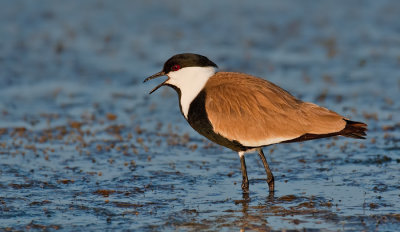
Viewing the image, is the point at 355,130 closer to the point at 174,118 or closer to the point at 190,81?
the point at 190,81

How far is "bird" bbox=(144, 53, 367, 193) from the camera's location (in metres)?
7.18

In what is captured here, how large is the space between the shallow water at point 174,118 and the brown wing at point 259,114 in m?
0.69

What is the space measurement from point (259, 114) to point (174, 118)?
3537mm

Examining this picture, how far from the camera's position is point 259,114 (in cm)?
736

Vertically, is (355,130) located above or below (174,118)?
below

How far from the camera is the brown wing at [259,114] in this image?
720 cm

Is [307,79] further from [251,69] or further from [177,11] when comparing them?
[177,11]

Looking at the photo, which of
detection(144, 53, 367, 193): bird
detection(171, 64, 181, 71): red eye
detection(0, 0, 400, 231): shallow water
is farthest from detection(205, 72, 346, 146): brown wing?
detection(0, 0, 400, 231): shallow water

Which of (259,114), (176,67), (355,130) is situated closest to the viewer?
(355,130)

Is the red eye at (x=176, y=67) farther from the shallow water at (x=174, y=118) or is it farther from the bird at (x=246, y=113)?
the shallow water at (x=174, y=118)

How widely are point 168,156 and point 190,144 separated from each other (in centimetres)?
61

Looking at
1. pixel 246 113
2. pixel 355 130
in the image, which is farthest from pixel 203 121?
pixel 355 130

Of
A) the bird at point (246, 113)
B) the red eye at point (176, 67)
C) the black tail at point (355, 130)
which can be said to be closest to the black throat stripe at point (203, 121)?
the bird at point (246, 113)

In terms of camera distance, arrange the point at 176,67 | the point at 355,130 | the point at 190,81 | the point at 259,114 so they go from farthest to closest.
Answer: the point at 176,67 < the point at 190,81 < the point at 259,114 < the point at 355,130
